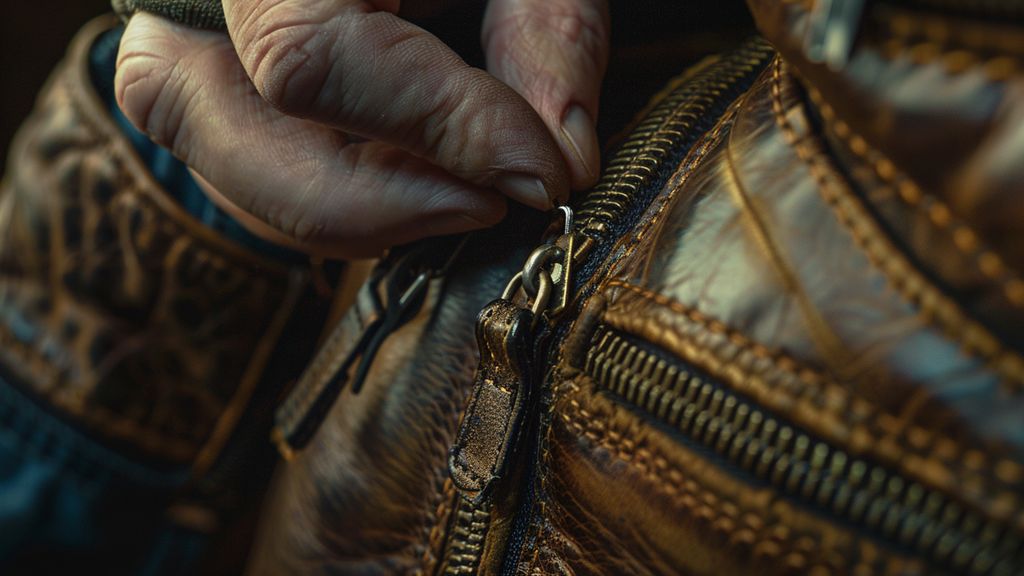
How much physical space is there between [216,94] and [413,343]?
0.22m

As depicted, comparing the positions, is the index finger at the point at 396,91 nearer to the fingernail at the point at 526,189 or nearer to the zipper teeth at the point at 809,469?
the fingernail at the point at 526,189

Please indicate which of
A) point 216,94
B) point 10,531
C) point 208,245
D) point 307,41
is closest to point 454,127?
point 307,41

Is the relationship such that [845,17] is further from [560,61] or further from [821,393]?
[560,61]

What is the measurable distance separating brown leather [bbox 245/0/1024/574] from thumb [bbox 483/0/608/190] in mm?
73

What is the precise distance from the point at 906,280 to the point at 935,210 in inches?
1.1

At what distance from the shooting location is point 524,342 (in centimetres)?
43

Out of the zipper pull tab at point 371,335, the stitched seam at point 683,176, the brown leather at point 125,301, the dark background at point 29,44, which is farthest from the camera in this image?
the dark background at point 29,44

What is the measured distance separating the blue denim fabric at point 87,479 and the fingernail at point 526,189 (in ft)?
1.11

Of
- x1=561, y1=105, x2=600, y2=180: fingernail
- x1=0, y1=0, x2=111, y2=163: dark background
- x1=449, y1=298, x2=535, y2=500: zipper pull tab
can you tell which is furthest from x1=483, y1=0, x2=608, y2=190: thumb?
x1=0, y1=0, x2=111, y2=163: dark background

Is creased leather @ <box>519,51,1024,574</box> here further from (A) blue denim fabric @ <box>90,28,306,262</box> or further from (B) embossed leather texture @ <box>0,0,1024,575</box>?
(A) blue denim fabric @ <box>90,28,306,262</box>

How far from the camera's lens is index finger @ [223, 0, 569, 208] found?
463 mm

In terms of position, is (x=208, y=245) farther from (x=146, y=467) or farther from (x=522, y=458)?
(x=522, y=458)

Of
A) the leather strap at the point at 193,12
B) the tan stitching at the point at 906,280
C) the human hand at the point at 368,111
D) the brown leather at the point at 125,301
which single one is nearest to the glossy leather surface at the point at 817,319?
the tan stitching at the point at 906,280

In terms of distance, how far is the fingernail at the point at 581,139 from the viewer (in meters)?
0.50
